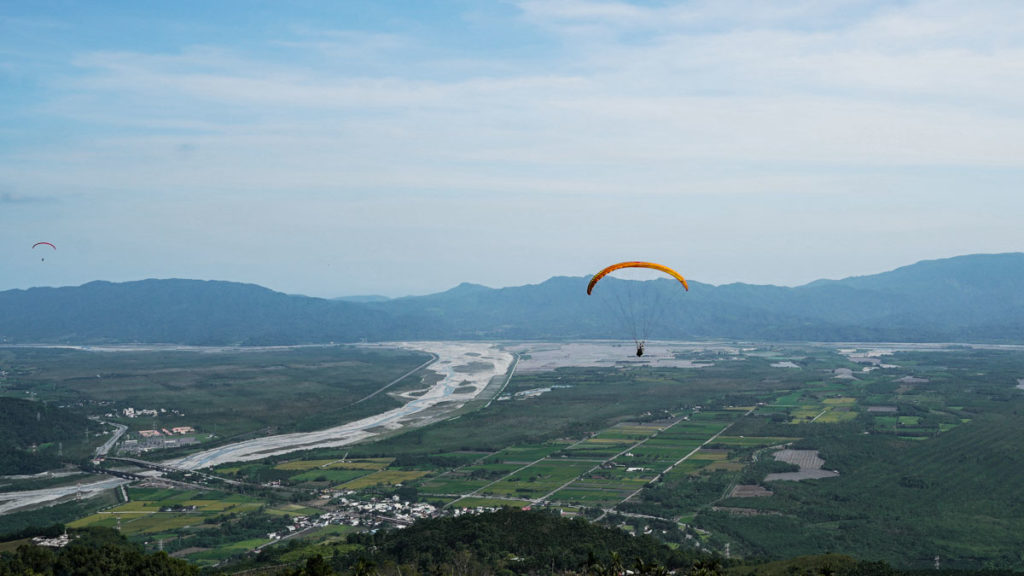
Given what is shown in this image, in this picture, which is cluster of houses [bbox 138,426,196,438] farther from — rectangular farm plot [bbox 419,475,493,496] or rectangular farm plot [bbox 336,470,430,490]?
rectangular farm plot [bbox 419,475,493,496]

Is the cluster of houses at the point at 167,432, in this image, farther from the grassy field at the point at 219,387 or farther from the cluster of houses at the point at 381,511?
the cluster of houses at the point at 381,511

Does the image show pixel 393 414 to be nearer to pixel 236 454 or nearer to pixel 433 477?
pixel 236 454

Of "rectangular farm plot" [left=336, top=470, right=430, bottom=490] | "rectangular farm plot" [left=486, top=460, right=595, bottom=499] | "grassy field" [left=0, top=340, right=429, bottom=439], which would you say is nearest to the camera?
"rectangular farm plot" [left=486, top=460, right=595, bottom=499]

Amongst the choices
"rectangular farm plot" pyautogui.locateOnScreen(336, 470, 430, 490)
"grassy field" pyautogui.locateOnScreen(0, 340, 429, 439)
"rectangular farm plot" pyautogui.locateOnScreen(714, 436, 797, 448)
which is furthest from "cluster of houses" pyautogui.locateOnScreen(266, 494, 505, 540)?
"grassy field" pyautogui.locateOnScreen(0, 340, 429, 439)

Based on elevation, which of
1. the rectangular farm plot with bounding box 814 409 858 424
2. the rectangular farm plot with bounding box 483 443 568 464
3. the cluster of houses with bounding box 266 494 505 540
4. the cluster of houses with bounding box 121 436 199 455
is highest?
the rectangular farm plot with bounding box 814 409 858 424

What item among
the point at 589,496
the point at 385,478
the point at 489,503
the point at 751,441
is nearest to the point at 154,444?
Result: the point at 385,478

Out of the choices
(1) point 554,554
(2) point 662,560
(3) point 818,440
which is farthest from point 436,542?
(3) point 818,440

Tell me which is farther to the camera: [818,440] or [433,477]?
[818,440]

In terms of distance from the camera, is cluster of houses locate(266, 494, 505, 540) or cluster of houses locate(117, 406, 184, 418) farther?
cluster of houses locate(117, 406, 184, 418)

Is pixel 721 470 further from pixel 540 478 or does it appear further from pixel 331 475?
pixel 331 475
